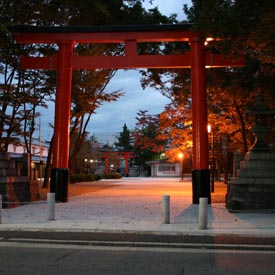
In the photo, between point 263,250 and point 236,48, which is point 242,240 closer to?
point 263,250

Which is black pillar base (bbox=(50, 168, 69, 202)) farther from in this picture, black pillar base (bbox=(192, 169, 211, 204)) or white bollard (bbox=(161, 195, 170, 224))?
white bollard (bbox=(161, 195, 170, 224))

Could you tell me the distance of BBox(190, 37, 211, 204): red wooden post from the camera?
17.7 metres

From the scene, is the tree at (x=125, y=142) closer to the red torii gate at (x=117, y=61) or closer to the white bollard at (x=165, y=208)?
the red torii gate at (x=117, y=61)

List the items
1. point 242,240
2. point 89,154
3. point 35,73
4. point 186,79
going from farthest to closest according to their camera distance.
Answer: point 89,154 → point 35,73 → point 186,79 → point 242,240

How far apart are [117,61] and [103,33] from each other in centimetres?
129

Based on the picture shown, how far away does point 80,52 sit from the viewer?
26.2 metres

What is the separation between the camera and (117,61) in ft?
62.0

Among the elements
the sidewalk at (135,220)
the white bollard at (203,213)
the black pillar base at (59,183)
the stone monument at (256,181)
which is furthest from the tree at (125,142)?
the white bollard at (203,213)

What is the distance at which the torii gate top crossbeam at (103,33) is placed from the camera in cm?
1833

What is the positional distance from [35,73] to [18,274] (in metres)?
19.9

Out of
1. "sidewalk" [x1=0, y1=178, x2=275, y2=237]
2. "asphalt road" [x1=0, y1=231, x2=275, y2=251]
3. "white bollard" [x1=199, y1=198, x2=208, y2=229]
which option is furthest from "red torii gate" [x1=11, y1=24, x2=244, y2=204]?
"asphalt road" [x1=0, y1=231, x2=275, y2=251]

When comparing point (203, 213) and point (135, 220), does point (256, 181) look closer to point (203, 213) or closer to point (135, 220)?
point (203, 213)

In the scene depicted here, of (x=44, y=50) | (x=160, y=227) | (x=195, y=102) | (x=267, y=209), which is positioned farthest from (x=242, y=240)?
(x=44, y=50)

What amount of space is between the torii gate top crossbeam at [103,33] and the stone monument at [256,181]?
186 inches
